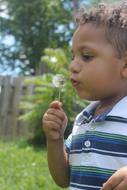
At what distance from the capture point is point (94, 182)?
6.17ft

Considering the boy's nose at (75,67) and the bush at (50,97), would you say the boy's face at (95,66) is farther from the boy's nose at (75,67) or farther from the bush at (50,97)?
the bush at (50,97)

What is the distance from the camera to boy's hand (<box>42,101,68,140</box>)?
2021 mm

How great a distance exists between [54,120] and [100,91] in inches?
8.2

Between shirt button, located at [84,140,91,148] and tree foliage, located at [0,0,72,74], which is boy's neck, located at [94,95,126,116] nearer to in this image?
shirt button, located at [84,140,91,148]

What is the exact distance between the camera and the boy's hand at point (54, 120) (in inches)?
79.6

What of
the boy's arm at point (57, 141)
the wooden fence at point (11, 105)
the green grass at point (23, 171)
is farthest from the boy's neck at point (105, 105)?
the wooden fence at point (11, 105)

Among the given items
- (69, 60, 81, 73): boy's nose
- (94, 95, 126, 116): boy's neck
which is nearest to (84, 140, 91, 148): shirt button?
(94, 95, 126, 116): boy's neck

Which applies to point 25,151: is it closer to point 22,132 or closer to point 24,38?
point 22,132

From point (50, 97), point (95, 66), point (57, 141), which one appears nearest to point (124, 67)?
point (95, 66)

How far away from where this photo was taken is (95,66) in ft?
6.26

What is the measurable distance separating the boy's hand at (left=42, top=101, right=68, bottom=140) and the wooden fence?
867 cm

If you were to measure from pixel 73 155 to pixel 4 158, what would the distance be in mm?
4476

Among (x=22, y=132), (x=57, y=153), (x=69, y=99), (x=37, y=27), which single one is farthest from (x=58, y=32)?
(x=57, y=153)

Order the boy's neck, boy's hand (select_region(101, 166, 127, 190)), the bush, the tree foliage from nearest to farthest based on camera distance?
boy's hand (select_region(101, 166, 127, 190)), the boy's neck, the bush, the tree foliage
